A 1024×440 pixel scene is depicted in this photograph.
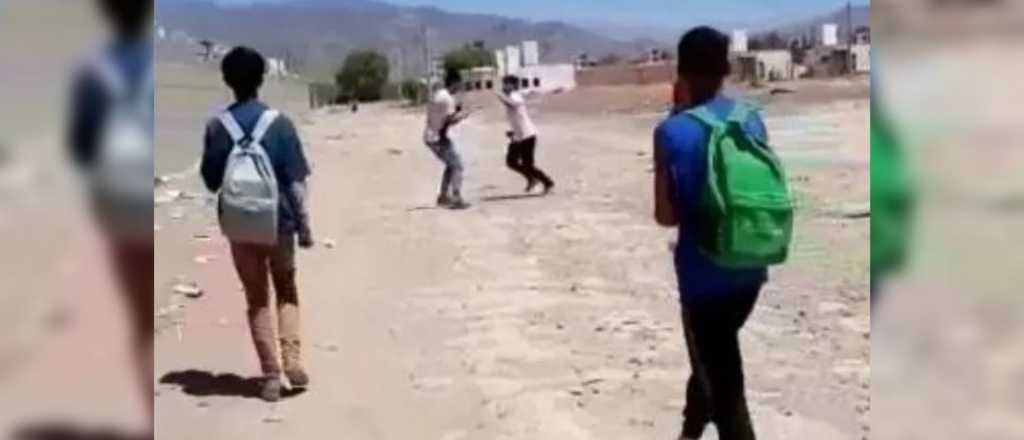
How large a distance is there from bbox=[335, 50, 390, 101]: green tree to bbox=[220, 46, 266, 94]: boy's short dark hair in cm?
5224

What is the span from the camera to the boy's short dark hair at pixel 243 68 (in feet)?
18.8

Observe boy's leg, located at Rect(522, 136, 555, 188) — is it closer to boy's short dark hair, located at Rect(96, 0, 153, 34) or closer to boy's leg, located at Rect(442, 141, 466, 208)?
boy's leg, located at Rect(442, 141, 466, 208)

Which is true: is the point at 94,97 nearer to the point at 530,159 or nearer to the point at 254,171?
the point at 254,171

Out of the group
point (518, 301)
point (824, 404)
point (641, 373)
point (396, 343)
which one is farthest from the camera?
point (518, 301)

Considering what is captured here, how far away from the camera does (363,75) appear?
2432 inches

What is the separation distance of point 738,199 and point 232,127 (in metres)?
1.89

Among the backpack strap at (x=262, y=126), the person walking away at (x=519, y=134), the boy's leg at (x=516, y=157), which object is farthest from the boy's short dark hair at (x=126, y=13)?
the boy's leg at (x=516, y=157)

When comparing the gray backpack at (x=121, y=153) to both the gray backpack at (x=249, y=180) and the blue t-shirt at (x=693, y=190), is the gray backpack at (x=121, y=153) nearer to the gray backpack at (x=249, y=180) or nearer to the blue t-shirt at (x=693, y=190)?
the blue t-shirt at (x=693, y=190)

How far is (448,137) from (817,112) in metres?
23.5

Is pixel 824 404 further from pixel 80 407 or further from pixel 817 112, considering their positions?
pixel 817 112

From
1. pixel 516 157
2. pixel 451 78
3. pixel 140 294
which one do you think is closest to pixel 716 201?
pixel 140 294

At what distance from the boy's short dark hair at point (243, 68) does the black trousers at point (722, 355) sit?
5.72 feet

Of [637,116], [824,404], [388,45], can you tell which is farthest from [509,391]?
[388,45]

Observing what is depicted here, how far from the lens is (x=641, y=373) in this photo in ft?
A: 22.9
